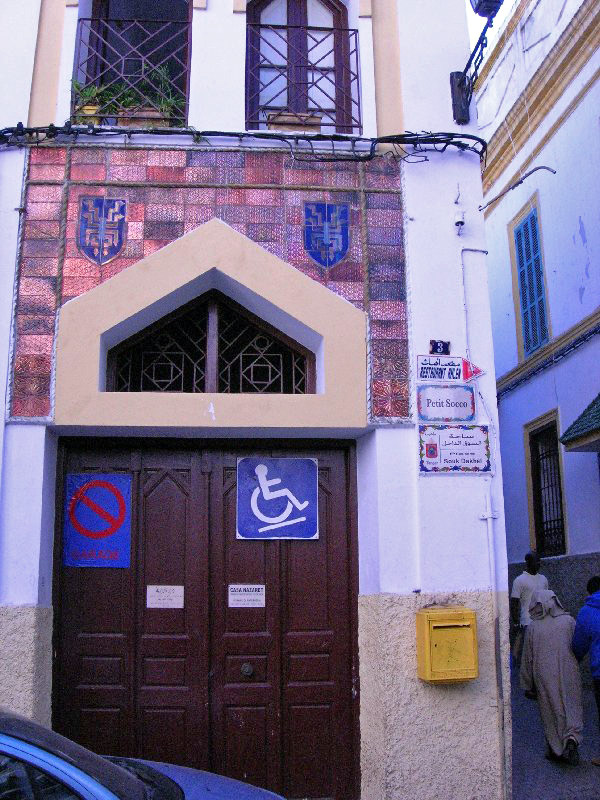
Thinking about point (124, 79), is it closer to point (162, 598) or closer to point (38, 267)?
point (38, 267)

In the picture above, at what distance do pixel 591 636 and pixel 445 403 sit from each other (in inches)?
97.1

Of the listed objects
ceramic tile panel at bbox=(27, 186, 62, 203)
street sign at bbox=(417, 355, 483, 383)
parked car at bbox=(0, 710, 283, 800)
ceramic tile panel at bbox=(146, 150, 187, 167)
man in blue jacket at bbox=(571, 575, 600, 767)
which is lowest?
parked car at bbox=(0, 710, 283, 800)

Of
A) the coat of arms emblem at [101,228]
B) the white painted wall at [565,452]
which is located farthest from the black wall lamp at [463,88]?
the white painted wall at [565,452]

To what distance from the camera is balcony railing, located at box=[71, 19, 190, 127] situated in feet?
22.6

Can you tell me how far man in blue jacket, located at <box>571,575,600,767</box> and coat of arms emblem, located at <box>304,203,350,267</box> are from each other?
3.59 m

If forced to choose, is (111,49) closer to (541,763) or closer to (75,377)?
(75,377)

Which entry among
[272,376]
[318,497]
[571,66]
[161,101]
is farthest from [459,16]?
[571,66]

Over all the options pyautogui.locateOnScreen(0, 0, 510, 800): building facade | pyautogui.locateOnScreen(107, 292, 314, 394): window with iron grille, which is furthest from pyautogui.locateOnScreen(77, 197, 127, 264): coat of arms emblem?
pyautogui.locateOnScreen(107, 292, 314, 394): window with iron grille

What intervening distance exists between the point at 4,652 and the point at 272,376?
2769 mm

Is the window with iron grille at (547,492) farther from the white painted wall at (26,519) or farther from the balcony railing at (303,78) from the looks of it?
the white painted wall at (26,519)

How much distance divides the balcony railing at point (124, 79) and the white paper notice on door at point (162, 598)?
3.64 metres

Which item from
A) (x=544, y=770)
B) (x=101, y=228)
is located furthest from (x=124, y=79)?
(x=544, y=770)

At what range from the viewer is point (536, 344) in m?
12.9

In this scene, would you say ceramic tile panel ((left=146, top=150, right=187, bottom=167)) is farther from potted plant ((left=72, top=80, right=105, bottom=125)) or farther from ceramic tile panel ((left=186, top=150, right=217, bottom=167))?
potted plant ((left=72, top=80, right=105, bottom=125))
